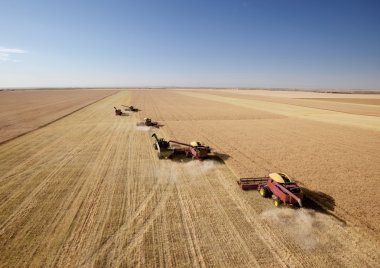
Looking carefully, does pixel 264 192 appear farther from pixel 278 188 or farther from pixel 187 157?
pixel 187 157

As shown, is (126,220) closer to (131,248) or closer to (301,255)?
(131,248)

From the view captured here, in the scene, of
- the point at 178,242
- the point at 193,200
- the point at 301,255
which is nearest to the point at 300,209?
the point at 301,255

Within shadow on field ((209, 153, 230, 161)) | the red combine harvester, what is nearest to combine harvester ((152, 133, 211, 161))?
shadow on field ((209, 153, 230, 161))

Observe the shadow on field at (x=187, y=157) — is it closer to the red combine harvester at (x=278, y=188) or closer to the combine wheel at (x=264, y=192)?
the red combine harvester at (x=278, y=188)

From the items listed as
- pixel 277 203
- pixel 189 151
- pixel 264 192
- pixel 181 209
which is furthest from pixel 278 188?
pixel 189 151

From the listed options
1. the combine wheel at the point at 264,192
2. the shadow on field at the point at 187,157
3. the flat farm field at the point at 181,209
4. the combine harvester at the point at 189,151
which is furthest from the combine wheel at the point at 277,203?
the combine harvester at the point at 189,151
